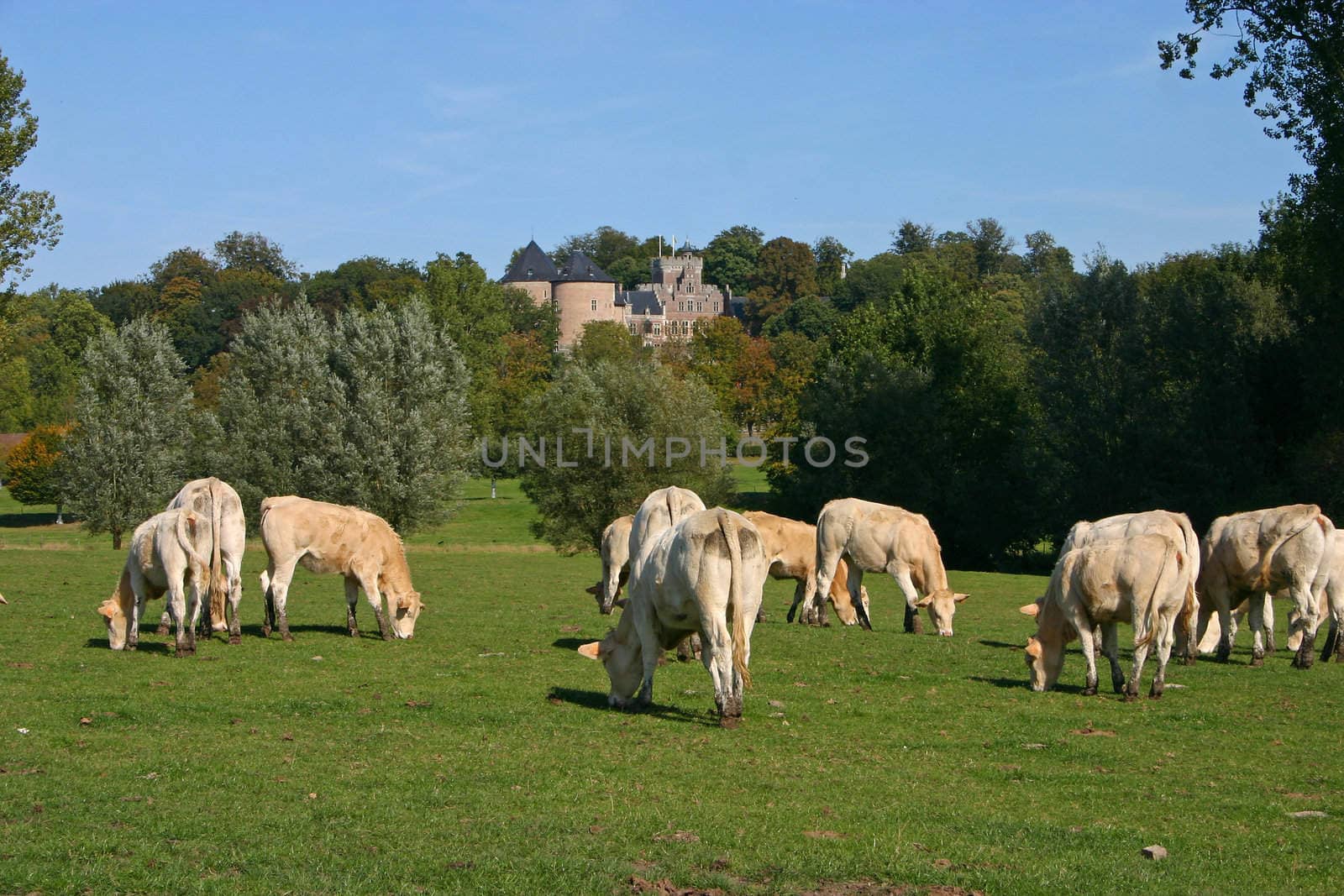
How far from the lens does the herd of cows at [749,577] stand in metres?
12.4

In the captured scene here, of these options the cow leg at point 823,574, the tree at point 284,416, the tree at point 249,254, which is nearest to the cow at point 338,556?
the cow leg at point 823,574

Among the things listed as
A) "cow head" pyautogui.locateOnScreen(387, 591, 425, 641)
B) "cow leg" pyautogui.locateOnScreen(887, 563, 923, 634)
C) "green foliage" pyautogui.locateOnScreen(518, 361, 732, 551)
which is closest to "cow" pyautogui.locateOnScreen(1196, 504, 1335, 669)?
"cow leg" pyautogui.locateOnScreen(887, 563, 923, 634)

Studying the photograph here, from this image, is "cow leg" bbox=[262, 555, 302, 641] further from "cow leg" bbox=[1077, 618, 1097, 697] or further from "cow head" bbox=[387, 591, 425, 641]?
"cow leg" bbox=[1077, 618, 1097, 697]

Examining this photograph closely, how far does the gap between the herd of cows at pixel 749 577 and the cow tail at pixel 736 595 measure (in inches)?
0.6

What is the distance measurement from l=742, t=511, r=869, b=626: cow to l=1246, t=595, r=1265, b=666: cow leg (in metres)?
6.65

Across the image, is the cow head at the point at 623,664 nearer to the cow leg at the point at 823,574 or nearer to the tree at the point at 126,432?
the cow leg at the point at 823,574

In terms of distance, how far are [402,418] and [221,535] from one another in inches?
1508

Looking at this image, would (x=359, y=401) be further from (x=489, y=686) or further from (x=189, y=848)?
(x=189, y=848)

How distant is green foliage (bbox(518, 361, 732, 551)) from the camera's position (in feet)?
174

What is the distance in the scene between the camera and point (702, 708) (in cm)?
1320

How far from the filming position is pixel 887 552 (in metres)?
22.0

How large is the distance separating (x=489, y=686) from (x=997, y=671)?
6.74m

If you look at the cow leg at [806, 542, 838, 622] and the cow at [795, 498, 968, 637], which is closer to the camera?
the cow at [795, 498, 968, 637]

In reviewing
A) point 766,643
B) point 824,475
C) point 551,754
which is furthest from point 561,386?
point 551,754
